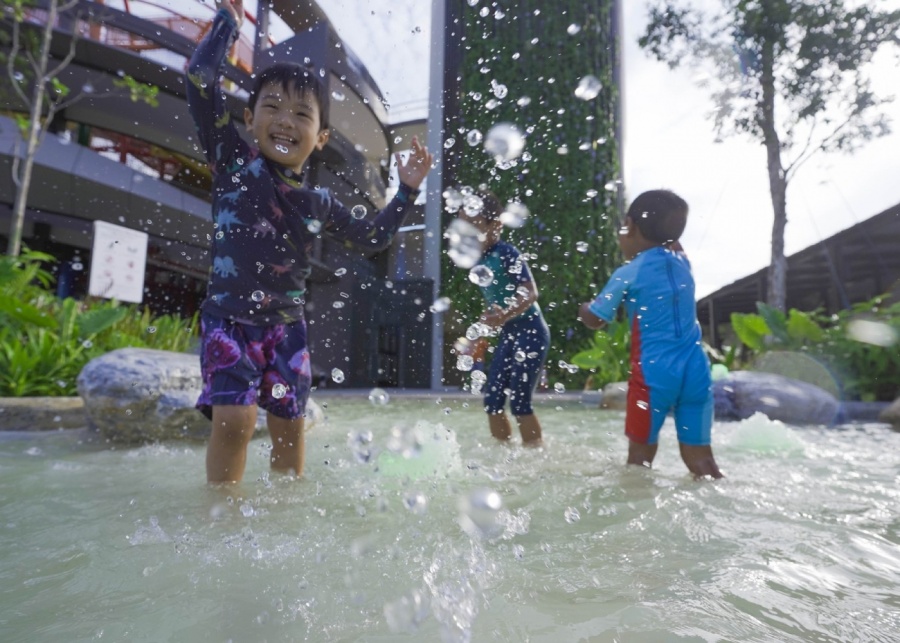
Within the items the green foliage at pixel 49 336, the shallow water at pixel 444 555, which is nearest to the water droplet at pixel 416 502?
the shallow water at pixel 444 555

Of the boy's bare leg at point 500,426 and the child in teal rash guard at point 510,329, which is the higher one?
the child in teal rash guard at point 510,329

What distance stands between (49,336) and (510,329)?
4201 millimetres

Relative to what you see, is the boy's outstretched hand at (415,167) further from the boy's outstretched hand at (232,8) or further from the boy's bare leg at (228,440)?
the boy's bare leg at (228,440)

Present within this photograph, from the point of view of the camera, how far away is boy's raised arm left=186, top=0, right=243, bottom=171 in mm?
2172

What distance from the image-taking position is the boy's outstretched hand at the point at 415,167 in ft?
8.50

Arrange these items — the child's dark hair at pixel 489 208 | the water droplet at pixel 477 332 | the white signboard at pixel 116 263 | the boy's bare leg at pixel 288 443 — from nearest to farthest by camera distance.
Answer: the boy's bare leg at pixel 288 443 → the water droplet at pixel 477 332 → the child's dark hair at pixel 489 208 → the white signboard at pixel 116 263

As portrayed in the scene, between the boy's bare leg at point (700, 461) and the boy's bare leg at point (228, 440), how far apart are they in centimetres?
192

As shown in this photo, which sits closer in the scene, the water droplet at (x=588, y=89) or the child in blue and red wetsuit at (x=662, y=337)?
the child in blue and red wetsuit at (x=662, y=337)

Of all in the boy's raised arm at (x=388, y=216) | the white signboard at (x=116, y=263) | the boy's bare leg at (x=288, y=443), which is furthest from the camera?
the white signboard at (x=116, y=263)

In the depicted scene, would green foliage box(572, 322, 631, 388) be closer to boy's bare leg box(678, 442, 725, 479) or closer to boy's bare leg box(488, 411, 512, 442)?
boy's bare leg box(488, 411, 512, 442)

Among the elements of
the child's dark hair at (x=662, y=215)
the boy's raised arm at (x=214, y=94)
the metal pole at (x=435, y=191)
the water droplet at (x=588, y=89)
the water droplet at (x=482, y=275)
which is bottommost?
the water droplet at (x=482, y=275)

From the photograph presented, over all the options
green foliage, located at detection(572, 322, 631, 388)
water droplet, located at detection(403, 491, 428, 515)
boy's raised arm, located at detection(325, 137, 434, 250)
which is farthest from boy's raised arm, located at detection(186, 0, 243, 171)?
green foliage, located at detection(572, 322, 631, 388)

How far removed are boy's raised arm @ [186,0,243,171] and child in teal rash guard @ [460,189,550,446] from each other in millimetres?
1744

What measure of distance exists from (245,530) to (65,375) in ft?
14.6
